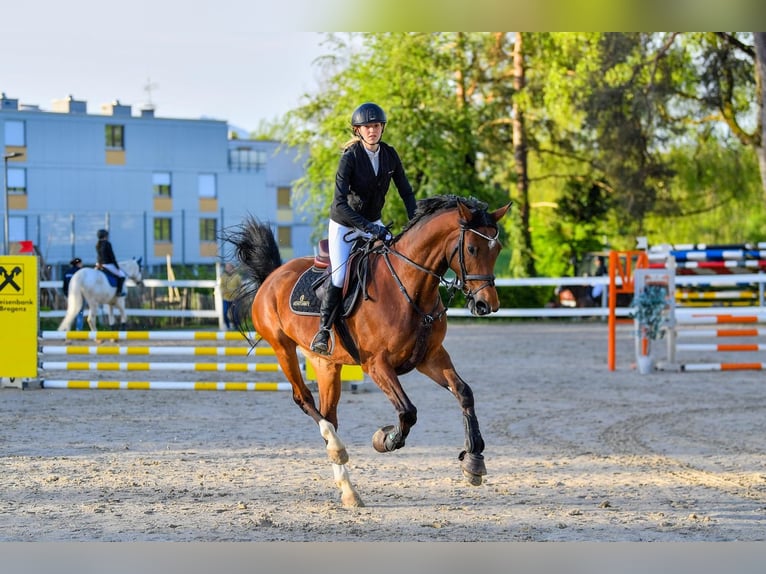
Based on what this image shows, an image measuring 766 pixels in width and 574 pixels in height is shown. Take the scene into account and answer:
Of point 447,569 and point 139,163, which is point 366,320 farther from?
point 139,163

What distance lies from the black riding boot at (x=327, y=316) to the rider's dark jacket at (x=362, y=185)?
1.49 ft

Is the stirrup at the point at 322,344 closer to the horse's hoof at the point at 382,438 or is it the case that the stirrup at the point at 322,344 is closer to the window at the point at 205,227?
A: the horse's hoof at the point at 382,438

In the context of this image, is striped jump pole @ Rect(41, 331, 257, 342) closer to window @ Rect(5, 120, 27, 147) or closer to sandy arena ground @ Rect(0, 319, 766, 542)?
sandy arena ground @ Rect(0, 319, 766, 542)

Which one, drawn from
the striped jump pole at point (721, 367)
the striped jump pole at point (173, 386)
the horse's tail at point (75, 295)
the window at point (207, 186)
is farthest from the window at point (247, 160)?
the striped jump pole at point (173, 386)

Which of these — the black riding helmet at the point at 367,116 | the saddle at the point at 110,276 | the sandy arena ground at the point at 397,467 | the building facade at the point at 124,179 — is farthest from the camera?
the building facade at the point at 124,179

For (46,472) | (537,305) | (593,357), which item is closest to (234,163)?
(537,305)

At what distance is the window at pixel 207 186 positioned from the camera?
49250mm

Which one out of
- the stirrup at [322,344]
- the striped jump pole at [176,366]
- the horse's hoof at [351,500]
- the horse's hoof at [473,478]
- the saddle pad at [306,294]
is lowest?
the horse's hoof at [351,500]

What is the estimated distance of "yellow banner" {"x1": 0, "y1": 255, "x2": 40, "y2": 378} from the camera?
12.8 metres

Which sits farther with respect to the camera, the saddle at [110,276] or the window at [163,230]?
the window at [163,230]

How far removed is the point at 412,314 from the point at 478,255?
2.06 feet

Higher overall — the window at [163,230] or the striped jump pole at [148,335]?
the window at [163,230]

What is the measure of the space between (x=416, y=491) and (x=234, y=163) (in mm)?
45243

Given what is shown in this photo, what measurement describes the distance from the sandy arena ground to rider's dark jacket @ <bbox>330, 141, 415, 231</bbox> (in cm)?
186
